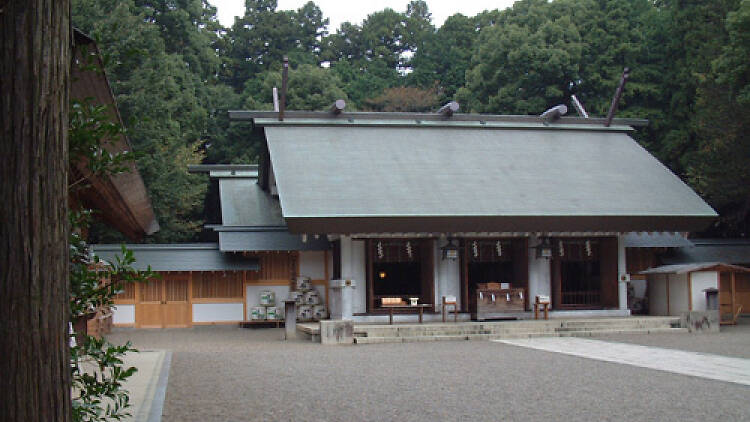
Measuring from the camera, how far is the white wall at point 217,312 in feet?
67.2

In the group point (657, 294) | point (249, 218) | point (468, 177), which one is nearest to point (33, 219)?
point (468, 177)

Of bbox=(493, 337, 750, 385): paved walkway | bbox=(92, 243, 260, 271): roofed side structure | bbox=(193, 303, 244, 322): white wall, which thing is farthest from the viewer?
bbox=(193, 303, 244, 322): white wall

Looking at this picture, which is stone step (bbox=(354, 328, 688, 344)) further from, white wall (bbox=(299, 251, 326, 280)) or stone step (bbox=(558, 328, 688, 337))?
white wall (bbox=(299, 251, 326, 280))

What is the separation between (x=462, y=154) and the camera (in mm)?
20469

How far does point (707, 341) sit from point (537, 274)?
4948 millimetres

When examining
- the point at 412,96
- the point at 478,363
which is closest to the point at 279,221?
→ the point at 478,363

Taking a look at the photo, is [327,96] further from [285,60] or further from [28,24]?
[28,24]

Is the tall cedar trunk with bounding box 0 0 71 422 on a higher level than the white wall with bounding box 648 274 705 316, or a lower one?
higher

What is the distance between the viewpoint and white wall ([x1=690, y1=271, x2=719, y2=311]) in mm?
18438

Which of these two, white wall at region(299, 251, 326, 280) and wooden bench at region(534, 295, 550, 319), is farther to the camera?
white wall at region(299, 251, 326, 280)

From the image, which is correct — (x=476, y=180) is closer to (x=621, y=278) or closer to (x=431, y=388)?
(x=621, y=278)

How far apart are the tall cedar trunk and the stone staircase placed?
1310 centimetres

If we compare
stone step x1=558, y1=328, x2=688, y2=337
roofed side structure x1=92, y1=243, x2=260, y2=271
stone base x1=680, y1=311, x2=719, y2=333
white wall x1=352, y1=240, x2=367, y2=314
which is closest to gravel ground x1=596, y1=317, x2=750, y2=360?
stone base x1=680, y1=311, x2=719, y2=333

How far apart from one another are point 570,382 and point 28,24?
7790mm
